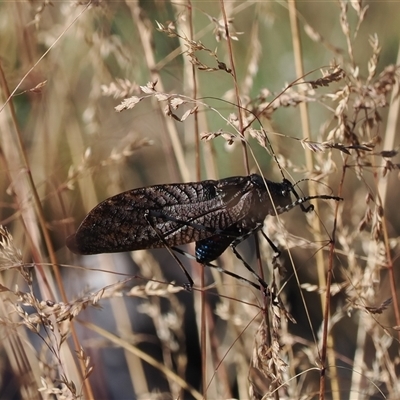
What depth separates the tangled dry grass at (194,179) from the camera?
3.19 feet

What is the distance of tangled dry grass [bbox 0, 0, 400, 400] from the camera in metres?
0.97

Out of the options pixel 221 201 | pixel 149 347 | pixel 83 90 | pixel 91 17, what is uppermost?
pixel 91 17

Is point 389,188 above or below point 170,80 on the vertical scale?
below

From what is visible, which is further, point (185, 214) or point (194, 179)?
point (194, 179)

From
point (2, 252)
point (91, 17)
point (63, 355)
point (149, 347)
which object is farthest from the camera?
point (149, 347)

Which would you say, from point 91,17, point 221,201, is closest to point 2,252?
point 221,201

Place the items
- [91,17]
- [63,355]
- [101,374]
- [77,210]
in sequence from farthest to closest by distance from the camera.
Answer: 1. [77,210]
2. [101,374]
3. [91,17]
4. [63,355]

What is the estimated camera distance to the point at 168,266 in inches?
94.8

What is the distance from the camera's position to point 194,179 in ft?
6.47

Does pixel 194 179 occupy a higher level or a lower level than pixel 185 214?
lower

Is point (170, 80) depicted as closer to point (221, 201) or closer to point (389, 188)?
point (389, 188)

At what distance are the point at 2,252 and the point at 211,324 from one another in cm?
75

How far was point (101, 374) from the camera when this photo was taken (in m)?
1.75

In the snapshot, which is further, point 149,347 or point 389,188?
point 389,188
